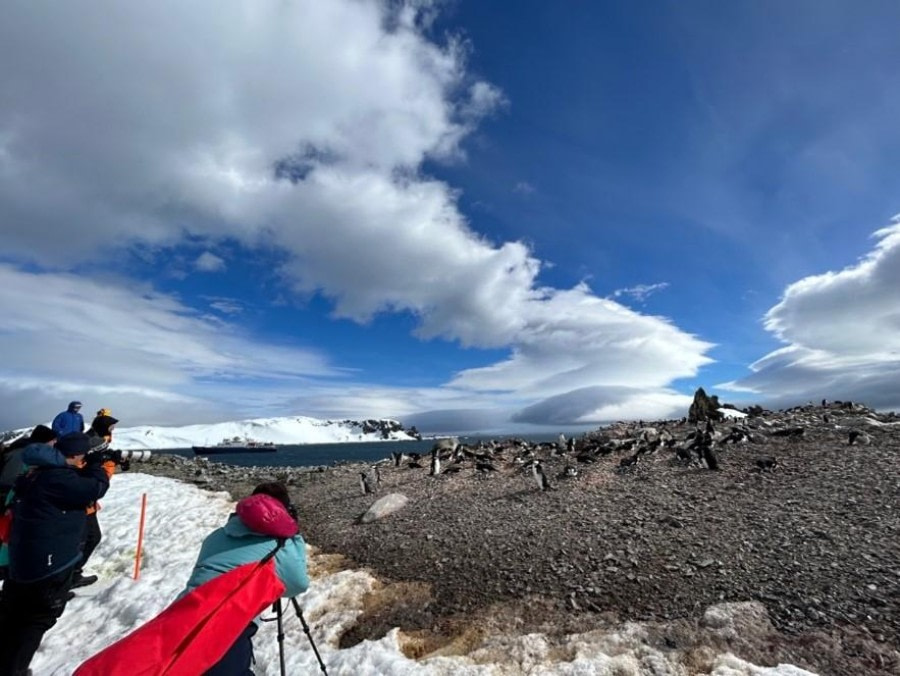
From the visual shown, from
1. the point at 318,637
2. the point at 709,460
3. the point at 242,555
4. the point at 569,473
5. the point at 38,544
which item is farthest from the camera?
the point at 569,473

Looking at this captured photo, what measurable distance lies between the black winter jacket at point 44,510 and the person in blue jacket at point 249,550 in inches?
135

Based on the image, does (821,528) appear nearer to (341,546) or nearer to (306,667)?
(306,667)

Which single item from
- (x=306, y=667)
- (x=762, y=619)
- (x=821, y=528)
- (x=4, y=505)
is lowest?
(x=306, y=667)

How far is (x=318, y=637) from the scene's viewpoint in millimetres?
8477

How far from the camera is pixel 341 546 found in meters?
13.9

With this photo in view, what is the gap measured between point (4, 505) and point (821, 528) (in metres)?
15.3

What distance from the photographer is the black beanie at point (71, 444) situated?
684 cm

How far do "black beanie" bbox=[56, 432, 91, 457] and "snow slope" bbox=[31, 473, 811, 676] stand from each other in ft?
14.4

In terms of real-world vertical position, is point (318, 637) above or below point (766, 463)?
below

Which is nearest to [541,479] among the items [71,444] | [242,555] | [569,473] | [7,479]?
[569,473]

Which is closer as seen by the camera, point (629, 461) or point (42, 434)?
point (42, 434)

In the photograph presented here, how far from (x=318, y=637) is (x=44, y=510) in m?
4.74

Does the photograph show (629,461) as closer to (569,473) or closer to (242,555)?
(569,473)

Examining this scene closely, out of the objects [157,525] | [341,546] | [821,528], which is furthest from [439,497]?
[821,528]
